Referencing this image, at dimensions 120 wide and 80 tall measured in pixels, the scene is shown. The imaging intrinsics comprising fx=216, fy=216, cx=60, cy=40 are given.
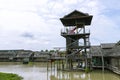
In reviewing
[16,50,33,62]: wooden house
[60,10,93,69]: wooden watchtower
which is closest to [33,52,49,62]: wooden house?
[16,50,33,62]: wooden house

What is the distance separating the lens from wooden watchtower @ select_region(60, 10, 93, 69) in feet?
115

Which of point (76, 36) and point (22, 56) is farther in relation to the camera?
point (22, 56)

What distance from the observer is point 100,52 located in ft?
121

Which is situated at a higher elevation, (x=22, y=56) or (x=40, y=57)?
(x=22, y=56)

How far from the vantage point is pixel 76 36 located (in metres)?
36.4

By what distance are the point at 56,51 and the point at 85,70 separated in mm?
6842

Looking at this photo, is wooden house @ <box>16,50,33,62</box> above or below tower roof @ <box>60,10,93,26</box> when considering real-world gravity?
below

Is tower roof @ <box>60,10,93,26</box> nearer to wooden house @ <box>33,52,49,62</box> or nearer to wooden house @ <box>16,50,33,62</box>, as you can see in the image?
wooden house @ <box>33,52,49,62</box>

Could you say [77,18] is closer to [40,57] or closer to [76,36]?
[76,36]

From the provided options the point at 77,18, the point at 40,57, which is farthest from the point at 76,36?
the point at 40,57

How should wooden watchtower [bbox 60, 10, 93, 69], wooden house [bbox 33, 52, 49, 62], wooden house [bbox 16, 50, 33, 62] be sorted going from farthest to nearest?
wooden house [bbox 33, 52, 49, 62], wooden house [bbox 16, 50, 33, 62], wooden watchtower [bbox 60, 10, 93, 69]

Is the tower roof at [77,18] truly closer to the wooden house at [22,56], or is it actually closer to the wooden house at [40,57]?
the wooden house at [40,57]

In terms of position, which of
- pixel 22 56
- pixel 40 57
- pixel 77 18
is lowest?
pixel 40 57

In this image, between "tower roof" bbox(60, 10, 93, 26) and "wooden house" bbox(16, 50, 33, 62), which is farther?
"wooden house" bbox(16, 50, 33, 62)
